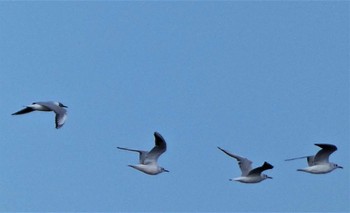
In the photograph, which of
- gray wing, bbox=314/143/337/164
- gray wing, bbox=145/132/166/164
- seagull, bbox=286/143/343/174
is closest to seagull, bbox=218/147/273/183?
seagull, bbox=286/143/343/174

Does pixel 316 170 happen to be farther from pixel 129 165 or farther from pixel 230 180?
pixel 129 165

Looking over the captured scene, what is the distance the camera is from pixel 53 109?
122ft

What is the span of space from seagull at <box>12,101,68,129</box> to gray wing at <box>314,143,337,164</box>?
727cm

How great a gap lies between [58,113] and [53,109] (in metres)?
0.40

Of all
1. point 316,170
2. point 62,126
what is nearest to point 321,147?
point 316,170

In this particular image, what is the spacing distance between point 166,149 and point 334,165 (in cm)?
506

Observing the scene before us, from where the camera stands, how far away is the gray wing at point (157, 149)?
3664 cm

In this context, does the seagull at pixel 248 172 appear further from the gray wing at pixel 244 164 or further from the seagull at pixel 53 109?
the seagull at pixel 53 109

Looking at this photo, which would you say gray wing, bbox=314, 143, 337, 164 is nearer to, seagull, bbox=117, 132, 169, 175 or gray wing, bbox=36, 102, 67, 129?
seagull, bbox=117, 132, 169, 175

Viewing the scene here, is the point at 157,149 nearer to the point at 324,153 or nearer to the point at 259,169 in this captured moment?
the point at 259,169

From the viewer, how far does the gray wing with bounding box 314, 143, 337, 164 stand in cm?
3716

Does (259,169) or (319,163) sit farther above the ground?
(319,163)

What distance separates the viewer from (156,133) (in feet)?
120

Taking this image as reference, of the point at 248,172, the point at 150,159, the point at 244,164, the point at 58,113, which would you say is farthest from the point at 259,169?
the point at 58,113
